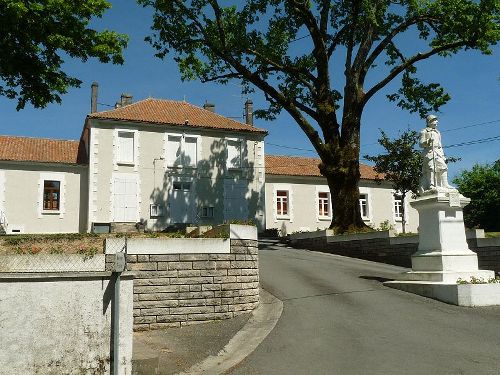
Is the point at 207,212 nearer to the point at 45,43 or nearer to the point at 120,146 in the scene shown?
the point at 120,146

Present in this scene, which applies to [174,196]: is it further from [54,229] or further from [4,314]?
[4,314]

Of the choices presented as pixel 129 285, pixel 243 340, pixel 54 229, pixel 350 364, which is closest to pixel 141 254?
pixel 243 340

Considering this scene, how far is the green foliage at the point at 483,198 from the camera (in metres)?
37.3

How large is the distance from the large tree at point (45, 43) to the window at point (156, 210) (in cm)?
1375

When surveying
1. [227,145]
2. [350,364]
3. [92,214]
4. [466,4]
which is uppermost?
[466,4]

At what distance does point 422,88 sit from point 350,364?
17.9 m

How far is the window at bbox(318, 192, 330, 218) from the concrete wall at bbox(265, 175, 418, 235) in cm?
29

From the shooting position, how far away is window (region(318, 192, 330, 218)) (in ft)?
112

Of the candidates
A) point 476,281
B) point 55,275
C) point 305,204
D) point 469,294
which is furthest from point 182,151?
point 55,275

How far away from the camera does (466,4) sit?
19234mm

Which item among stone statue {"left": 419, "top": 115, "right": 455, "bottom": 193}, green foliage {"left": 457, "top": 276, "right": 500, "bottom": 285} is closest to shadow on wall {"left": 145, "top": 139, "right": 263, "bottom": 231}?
stone statue {"left": 419, "top": 115, "right": 455, "bottom": 193}

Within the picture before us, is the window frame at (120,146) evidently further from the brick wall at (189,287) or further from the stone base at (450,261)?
the stone base at (450,261)

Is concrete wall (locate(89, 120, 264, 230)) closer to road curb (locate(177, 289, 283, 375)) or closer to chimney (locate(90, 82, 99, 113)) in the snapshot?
chimney (locate(90, 82, 99, 113))

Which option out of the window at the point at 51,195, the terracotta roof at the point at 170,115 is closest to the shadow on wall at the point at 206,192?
the terracotta roof at the point at 170,115
